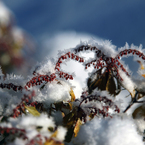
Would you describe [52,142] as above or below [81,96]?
below

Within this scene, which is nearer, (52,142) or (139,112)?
(52,142)

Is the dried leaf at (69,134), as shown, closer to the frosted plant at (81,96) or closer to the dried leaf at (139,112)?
the frosted plant at (81,96)

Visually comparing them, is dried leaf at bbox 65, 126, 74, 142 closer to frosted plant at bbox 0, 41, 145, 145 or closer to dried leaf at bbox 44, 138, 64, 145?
frosted plant at bbox 0, 41, 145, 145

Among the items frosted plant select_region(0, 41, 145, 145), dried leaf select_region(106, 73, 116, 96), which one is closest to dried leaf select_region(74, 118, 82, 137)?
frosted plant select_region(0, 41, 145, 145)

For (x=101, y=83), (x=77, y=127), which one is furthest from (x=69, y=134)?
(x=101, y=83)

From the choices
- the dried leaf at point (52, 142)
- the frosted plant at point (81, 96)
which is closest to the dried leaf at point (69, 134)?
the frosted plant at point (81, 96)

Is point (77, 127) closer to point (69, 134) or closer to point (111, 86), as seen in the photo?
point (69, 134)

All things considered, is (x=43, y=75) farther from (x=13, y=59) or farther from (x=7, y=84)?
(x=13, y=59)

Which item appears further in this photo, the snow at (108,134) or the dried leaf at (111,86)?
the dried leaf at (111,86)

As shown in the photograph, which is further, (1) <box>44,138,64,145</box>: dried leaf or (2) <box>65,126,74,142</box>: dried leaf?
(2) <box>65,126,74,142</box>: dried leaf

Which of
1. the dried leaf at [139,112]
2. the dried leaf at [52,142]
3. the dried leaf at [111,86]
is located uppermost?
the dried leaf at [111,86]

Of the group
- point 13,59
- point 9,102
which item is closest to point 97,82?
point 9,102
